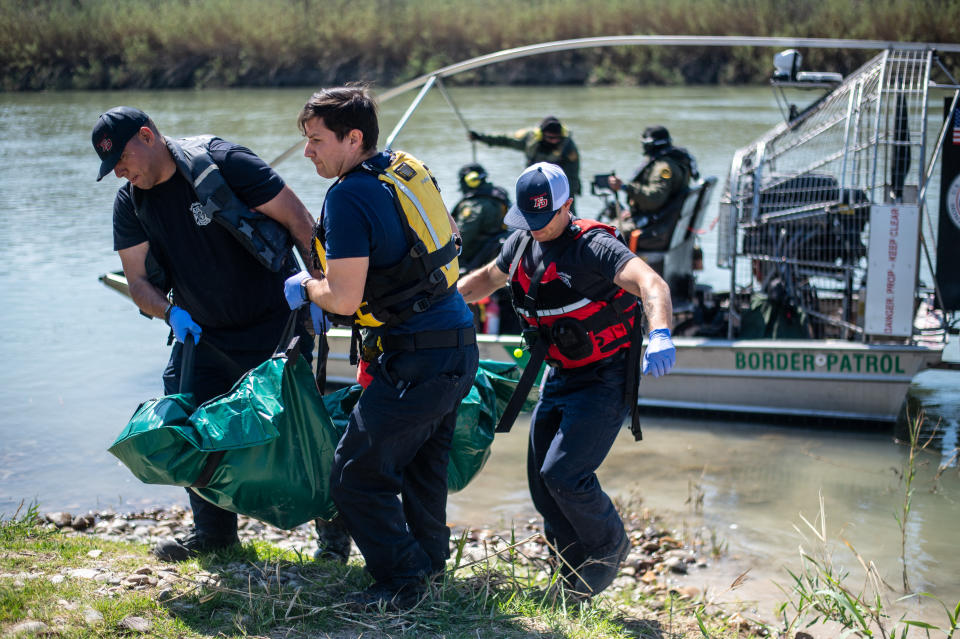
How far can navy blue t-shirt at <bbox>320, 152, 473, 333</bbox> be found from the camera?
298 cm

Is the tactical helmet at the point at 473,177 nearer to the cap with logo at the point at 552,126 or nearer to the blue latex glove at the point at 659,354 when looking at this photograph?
the cap with logo at the point at 552,126

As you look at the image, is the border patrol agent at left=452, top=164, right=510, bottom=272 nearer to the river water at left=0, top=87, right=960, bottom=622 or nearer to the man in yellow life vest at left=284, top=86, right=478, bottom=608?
the river water at left=0, top=87, right=960, bottom=622

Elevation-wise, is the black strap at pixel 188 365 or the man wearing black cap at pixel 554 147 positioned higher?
the man wearing black cap at pixel 554 147

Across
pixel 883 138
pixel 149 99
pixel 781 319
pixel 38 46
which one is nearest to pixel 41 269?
pixel 781 319

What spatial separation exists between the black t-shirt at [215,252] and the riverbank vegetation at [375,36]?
2780 cm

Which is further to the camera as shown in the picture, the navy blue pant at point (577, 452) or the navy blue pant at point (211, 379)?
the navy blue pant at point (211, 379)

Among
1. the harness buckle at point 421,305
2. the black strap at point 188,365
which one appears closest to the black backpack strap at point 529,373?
the harness buckle at point 421,305

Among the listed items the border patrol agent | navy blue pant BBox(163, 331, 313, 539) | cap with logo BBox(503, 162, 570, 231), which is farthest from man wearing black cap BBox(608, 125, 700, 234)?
navy blue pant BBox(163, 331, 313, 539)

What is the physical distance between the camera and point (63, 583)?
3383mm

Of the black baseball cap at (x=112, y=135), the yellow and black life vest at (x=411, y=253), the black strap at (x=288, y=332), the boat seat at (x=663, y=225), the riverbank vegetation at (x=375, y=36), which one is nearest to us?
the yellow and black life vest at (x=411, y=253)

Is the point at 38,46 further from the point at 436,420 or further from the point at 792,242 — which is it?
the point at 436,420

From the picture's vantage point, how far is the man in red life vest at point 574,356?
3.62 meters

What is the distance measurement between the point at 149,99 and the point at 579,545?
1175 inches

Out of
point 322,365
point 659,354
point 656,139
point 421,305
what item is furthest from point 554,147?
point 421,305
